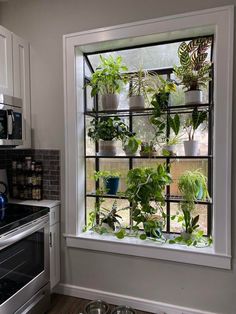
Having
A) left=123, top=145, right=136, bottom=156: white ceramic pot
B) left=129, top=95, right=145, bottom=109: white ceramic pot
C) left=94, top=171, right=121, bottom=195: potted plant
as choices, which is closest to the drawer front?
left=94, top=171, right=121, bottom=195: potted plant

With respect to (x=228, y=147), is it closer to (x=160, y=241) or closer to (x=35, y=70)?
(x=160, y=241)

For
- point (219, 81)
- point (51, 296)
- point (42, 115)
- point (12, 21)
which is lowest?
point (51, 296)

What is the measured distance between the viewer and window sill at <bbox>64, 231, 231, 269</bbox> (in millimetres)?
1755

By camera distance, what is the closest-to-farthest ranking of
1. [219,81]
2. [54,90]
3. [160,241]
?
[219,81], [160,241], [54,90]

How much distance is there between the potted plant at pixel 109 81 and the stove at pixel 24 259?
1.05 m

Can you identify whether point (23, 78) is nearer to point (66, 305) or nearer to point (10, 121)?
point (10, 121)

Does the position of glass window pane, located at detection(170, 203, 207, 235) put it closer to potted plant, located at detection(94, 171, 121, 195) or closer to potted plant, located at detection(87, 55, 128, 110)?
potted plant, located at detection(94, 171, 121, 195)

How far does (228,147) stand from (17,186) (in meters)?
1.82

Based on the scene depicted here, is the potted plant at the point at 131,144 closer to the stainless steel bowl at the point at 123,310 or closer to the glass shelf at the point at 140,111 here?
the glass shelf at the point at 140,111

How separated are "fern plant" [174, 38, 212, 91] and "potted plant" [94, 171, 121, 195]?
961 mm

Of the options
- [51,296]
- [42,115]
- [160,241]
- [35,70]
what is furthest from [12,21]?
[51,296]

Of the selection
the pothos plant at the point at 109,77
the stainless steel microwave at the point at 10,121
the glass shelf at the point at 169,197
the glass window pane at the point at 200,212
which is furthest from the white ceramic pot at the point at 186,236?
the stainless steel microwave at the point at 10,121

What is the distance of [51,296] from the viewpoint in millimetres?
2154

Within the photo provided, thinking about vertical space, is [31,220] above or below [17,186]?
below
